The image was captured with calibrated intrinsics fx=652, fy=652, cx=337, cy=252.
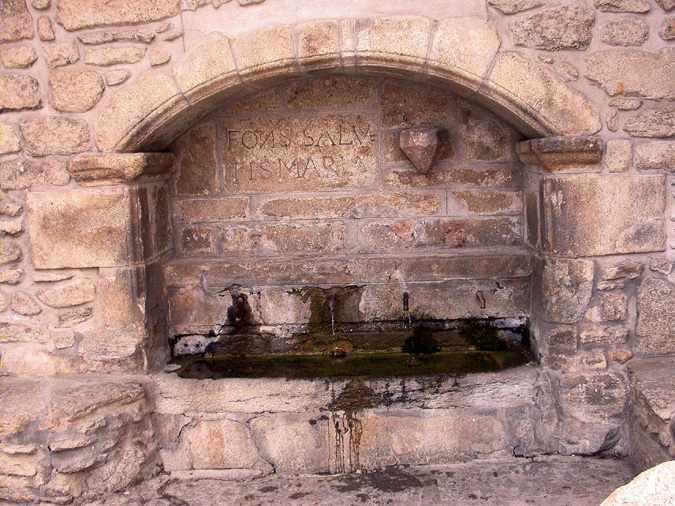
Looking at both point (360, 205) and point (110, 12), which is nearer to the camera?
point (110, 12)

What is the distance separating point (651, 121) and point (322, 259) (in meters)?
1.68

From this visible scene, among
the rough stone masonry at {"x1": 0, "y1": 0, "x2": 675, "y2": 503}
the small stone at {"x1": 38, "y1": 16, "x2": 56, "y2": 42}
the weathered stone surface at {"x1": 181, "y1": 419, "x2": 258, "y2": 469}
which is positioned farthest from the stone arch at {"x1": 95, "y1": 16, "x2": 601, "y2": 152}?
the weathered stone surface at {"x1": 181, "y1": 419, "x2": 258, "y2": 469}

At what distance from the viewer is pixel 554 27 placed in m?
2.77

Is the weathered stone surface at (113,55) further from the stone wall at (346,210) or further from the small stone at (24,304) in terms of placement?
the small stone at (24,304)

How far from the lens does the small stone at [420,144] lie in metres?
3.31

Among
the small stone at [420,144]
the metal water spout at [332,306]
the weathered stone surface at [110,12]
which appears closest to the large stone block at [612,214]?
the small stone at [420,144]

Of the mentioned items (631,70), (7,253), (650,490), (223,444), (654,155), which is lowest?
(223,444)

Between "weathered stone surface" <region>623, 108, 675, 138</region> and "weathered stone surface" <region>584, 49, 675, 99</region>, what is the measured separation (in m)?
0.09

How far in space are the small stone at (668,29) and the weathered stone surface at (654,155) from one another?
453 millimetres

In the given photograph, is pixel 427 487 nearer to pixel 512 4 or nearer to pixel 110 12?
pixel 512 4

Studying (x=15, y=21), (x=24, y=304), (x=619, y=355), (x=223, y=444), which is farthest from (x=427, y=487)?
(x=15, y=21)

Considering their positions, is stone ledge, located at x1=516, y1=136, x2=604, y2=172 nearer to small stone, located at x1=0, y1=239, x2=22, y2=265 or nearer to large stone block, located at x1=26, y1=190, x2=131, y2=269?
large stone block, located at x1=26, y1=190, x2=131, y2=269

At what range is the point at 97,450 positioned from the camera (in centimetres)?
280

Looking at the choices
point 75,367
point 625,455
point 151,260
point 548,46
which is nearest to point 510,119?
point 548,46
